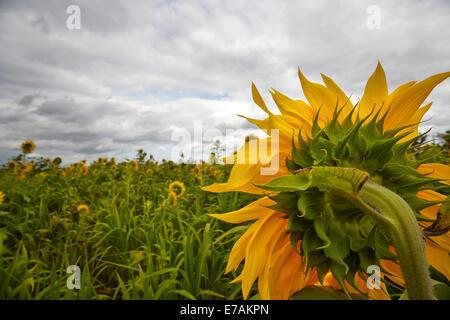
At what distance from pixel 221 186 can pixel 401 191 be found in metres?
0.22

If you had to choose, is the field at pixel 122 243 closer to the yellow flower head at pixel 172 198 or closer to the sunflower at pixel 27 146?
the yellow flower head at pixel 172 198

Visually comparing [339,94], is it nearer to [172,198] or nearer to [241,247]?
[241,247]

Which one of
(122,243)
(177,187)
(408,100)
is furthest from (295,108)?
(177,187)

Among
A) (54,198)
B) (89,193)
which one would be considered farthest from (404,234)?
(89,193)

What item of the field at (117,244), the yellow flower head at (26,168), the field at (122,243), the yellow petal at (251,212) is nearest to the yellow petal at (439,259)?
the field at (122,243)

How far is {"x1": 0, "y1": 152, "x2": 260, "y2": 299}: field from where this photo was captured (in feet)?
4.86

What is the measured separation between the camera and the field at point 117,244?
1.48 metres

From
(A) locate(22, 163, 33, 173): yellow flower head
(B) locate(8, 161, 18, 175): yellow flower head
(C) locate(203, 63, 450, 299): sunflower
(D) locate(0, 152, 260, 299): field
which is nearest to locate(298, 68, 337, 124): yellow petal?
(C) locate(203, 63, 450, 299): sunflower

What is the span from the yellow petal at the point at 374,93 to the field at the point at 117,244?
2.24 feet

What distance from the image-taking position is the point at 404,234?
0.25 metres

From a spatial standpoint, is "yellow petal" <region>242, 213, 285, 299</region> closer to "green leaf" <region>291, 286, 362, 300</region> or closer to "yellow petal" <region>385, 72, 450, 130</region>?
"green leaf" <region>291, 286, 362, 300</region>

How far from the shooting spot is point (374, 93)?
1.31ft

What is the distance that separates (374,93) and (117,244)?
Answer: 221 centimetres
